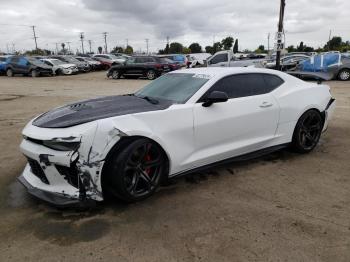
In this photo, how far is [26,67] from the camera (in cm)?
2600

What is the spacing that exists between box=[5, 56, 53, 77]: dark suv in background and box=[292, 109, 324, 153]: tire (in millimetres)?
23937

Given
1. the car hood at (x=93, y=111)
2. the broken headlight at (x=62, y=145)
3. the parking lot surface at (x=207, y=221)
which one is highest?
the car hood at (x=93, y=111)

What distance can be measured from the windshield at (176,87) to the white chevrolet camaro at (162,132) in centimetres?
2

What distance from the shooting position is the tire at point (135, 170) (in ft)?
11.3

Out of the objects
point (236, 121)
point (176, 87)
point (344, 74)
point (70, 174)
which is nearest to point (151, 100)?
point (176, 87)

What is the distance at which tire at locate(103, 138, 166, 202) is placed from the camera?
346 cm

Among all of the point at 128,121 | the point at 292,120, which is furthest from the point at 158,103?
the point at 292,120

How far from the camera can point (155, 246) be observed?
2953 millimetres

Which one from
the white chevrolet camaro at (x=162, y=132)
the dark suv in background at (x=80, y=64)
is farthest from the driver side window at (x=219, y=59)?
the white chevrolet camaro at (x=162, y=132)

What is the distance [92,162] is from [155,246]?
1.01 m

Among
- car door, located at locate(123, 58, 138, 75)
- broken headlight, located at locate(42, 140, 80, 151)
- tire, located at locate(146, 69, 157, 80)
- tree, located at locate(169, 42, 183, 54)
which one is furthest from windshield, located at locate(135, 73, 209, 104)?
tree, located at locate(169, 42, 183, 54)

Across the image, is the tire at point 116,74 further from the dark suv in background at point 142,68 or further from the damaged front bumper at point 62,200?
the damaged front bumper at point 62,200

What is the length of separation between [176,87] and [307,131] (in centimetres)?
225

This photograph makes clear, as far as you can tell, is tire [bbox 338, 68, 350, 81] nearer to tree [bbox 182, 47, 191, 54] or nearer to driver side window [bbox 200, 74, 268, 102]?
driver side window [bbox 200, 74, 268, 102]
